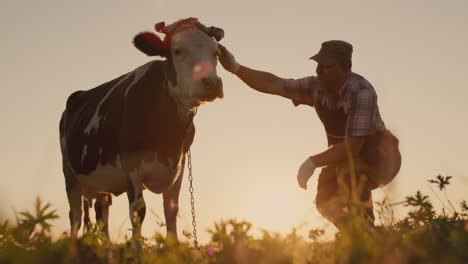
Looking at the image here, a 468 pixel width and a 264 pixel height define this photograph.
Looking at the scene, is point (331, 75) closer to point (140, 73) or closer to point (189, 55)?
point (189, 55)

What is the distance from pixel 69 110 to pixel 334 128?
15.7ft

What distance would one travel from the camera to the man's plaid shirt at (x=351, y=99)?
719cm

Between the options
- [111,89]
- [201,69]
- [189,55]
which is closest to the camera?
[201,69]

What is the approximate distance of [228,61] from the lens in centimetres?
827

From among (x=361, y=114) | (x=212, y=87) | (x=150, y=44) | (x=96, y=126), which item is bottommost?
(x=361, y=114)

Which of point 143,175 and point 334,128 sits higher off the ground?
point 334,128

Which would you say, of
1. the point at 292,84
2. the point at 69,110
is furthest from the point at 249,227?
the point at 69,110

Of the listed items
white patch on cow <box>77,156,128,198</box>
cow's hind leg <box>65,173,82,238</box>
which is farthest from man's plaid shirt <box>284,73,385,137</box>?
cow's hind leg <box>65,173,82,238</box>

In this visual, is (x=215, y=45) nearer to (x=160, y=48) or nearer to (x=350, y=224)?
(x=160, y=48)

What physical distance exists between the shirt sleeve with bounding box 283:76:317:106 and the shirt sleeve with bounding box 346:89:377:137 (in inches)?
36.1

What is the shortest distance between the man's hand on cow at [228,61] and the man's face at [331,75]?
1.18m

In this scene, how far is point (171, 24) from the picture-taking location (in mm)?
7594

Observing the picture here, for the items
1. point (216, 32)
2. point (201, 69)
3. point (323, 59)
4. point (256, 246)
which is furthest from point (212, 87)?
point (256, 246)

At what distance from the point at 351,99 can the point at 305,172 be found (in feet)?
4.36
